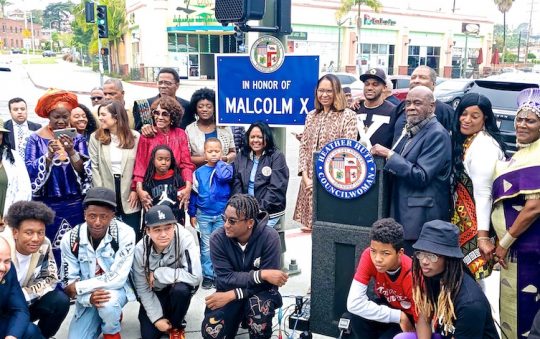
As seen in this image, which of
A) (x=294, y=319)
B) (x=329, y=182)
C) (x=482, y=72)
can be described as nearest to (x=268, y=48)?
(x=329, y=182)

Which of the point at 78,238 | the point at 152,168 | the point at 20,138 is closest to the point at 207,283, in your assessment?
the point at 152,168

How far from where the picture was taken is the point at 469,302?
308 cm

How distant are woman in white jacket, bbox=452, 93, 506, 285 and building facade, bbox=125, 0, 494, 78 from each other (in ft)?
113

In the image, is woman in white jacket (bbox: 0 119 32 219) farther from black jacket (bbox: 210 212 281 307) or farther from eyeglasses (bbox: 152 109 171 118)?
black jacket (bbox: 210 212 281 307)

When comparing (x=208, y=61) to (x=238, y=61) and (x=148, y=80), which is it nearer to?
(x=148, y=80)

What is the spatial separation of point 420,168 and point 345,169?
53 cm

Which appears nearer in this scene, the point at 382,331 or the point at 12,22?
the point at 382,331

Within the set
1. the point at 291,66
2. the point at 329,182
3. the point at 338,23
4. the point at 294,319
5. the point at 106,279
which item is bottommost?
the point at 294,319

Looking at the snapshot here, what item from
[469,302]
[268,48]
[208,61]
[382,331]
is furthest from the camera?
[208,61]

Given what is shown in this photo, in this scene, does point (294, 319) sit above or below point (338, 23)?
below

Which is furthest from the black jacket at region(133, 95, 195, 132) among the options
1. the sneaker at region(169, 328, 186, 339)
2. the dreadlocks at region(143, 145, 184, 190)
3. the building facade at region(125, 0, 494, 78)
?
the building facade at region(125, 0, 494, 78)

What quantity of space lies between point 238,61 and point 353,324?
2.51m

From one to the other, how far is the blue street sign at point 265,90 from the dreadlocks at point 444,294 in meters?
2.09

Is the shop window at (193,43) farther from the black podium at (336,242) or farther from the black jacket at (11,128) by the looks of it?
the black podium at (336,242)
